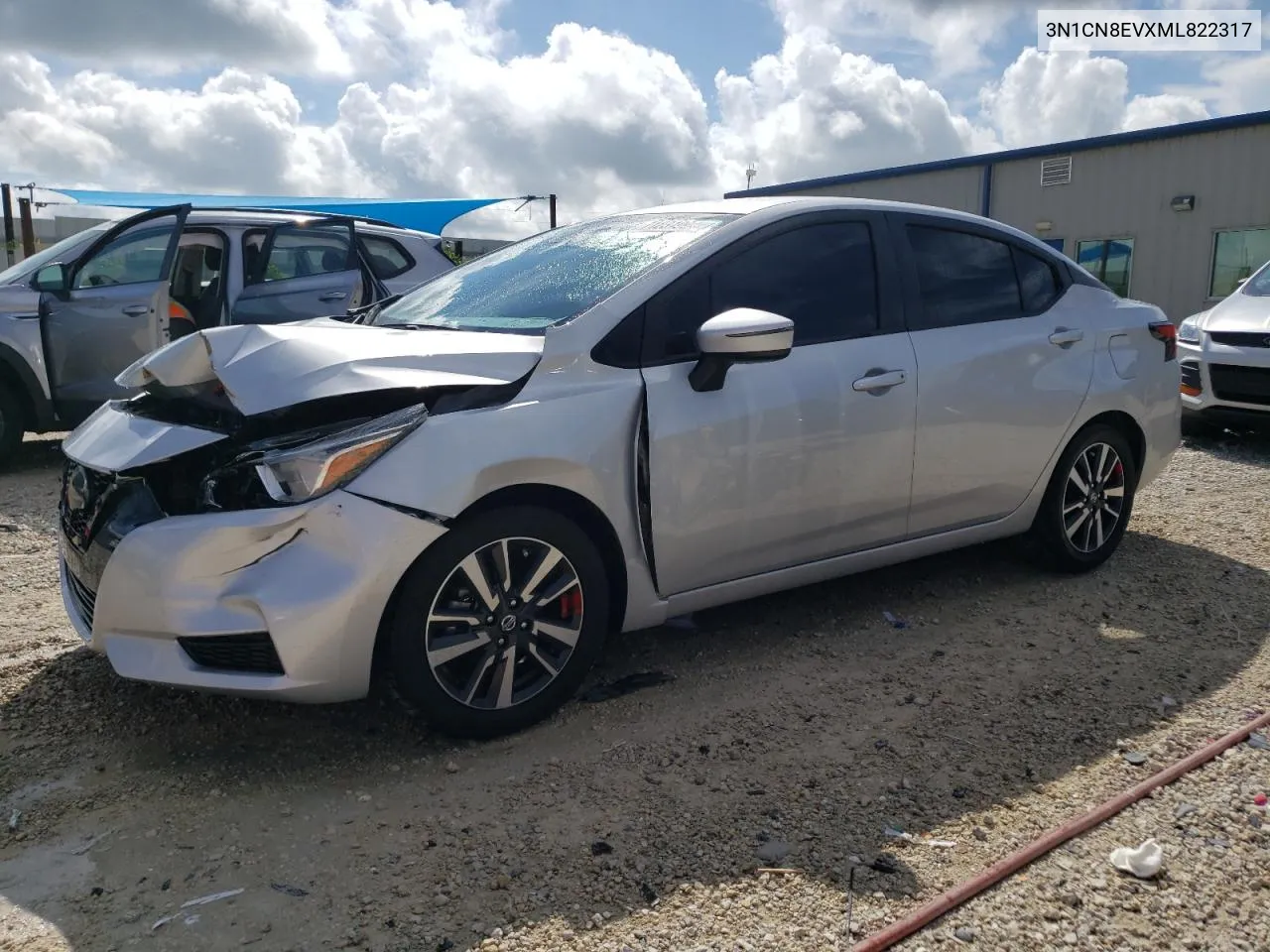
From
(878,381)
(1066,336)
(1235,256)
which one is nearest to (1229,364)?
(1066,336)

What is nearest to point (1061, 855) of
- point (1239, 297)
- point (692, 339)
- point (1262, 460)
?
point (692, 339)

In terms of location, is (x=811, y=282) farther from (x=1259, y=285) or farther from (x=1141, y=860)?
(x=1259, y=285)

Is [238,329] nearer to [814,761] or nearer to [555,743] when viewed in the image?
[555,743]

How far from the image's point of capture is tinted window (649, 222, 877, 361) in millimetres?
3520

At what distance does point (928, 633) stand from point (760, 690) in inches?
36.5

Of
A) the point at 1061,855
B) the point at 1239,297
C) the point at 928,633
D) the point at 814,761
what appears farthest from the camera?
the point at 1239,297

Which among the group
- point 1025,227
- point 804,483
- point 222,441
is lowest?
point 804,483

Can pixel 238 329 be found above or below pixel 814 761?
above

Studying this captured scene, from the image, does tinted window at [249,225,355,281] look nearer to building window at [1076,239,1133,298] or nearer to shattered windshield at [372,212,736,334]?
shattered windshield at [372,212,736,334]

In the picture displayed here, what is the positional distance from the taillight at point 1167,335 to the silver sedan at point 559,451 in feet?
2.06

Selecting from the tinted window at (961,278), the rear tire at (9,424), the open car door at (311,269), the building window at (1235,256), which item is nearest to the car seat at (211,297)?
the open car door at (311,269)

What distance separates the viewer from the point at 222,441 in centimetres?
297

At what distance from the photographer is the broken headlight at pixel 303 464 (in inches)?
113

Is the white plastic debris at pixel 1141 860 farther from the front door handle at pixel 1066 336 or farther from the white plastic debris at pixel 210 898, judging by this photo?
the front door handle at pixel 1066 336
